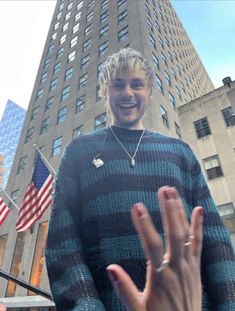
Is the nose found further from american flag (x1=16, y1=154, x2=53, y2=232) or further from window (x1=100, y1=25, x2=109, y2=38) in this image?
window (x1=100, y1=25, x2=109, y2=38)

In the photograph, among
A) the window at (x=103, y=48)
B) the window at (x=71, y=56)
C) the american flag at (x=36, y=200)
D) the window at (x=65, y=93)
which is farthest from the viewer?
the window at (x=71, y=56)

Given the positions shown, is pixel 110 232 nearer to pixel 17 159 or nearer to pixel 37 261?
pixel 37 261

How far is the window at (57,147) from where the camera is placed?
70.7ft

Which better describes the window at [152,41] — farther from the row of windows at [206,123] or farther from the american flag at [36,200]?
the american flag at [36,200]

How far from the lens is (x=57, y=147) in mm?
21938

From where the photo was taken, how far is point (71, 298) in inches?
51.5

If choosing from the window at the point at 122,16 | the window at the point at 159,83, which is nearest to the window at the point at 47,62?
the window at the point at 122,16

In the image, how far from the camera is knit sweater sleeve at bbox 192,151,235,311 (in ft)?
4.82

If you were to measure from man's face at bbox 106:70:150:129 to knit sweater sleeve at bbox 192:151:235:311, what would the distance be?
0.74 m

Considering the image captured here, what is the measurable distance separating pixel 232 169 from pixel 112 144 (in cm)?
1729

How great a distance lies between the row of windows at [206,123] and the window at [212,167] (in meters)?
2.15

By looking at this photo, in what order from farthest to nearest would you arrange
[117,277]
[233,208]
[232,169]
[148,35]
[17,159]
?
[17,159] → [148,35] → [232,169] → [233,208] → [117,277]

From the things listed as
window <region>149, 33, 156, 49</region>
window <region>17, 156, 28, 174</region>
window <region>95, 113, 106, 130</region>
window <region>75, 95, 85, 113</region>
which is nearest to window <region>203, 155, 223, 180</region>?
window <region>95, 113, 106, 130</region>

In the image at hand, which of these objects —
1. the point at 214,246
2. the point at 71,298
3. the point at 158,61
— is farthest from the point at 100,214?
the point at 158,61
